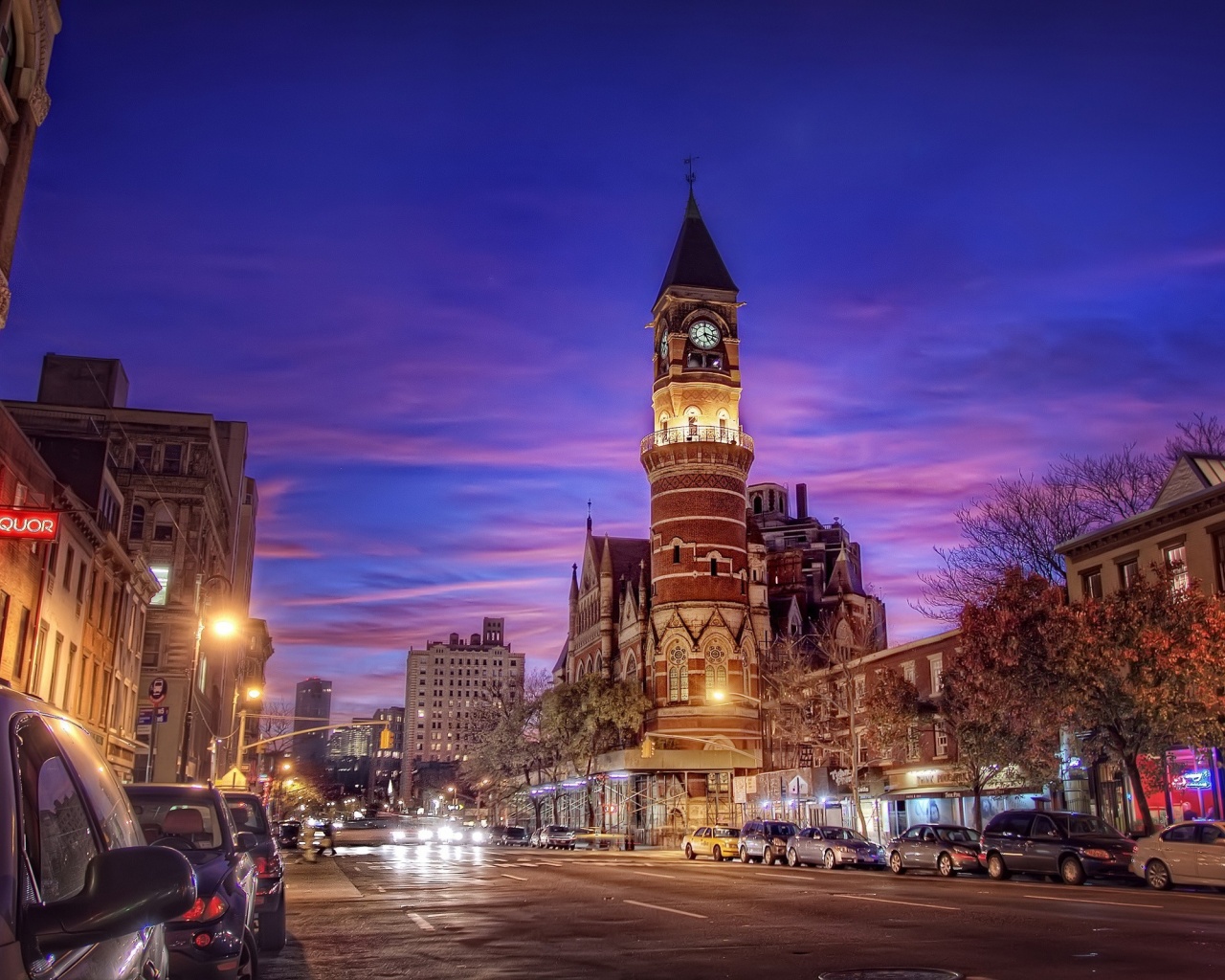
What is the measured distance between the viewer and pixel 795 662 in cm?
5881

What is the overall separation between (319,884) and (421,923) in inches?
407

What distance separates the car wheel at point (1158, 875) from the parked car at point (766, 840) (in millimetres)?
14471

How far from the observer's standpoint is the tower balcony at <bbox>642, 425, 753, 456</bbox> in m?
71.7

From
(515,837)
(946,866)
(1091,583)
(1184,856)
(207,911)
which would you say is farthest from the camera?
(515,837)

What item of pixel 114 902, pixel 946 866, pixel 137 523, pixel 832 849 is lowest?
pixel 946 866

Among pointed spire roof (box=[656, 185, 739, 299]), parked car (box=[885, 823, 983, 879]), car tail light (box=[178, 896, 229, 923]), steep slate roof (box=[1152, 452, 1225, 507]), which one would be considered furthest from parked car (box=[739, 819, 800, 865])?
pointed spire roof (box=[656, 185, 739, 299])

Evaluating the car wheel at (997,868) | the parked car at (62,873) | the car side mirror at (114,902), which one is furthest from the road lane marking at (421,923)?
the car wheel at (997,868)

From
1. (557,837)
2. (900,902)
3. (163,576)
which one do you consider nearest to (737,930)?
(900,902)

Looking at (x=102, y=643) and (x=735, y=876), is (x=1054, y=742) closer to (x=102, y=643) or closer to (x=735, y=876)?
(x=735, y=876)

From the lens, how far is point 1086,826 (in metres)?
27.3

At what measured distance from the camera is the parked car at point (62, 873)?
279 cm

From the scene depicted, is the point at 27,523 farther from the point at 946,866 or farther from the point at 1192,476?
the point at 1192,476

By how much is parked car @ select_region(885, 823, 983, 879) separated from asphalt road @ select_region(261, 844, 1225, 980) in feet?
21.7

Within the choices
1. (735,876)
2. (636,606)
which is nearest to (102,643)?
(735,876)
